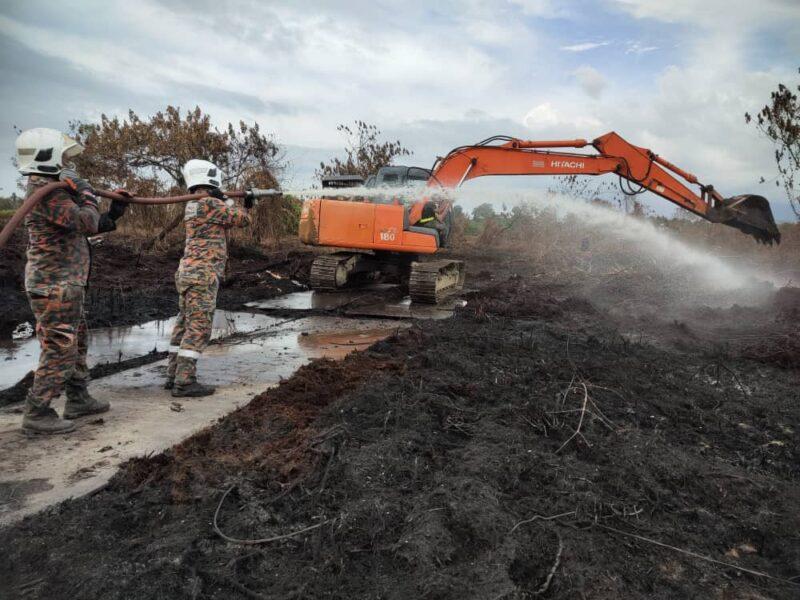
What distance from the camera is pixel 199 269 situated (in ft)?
18.4

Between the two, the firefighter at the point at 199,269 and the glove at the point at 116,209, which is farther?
the firefighter at the point at 199,269

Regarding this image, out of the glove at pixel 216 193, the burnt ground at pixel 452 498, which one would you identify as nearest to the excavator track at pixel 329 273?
the burnt ground at pixel 452 498

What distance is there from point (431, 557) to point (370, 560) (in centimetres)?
29

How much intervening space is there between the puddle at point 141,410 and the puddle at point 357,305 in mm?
1458

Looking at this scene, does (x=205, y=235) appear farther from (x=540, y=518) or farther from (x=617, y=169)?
(x=617, y=169)

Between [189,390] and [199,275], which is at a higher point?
[199,275]

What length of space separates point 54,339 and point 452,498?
125 inches

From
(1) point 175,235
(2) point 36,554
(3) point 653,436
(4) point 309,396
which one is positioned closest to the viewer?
(2) point 36,554

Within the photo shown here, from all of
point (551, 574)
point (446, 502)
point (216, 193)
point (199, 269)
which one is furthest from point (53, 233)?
point (551, 574)

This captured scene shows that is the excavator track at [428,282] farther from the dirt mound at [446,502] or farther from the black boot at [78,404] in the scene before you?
the black boot at [78,404]

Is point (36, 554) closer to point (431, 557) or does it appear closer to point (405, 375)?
point (431, 557)

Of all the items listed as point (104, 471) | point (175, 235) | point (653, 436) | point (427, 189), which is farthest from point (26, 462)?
point (175, 235)

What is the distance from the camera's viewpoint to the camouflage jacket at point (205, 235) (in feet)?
18.4

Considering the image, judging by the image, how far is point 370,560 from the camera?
280cm
